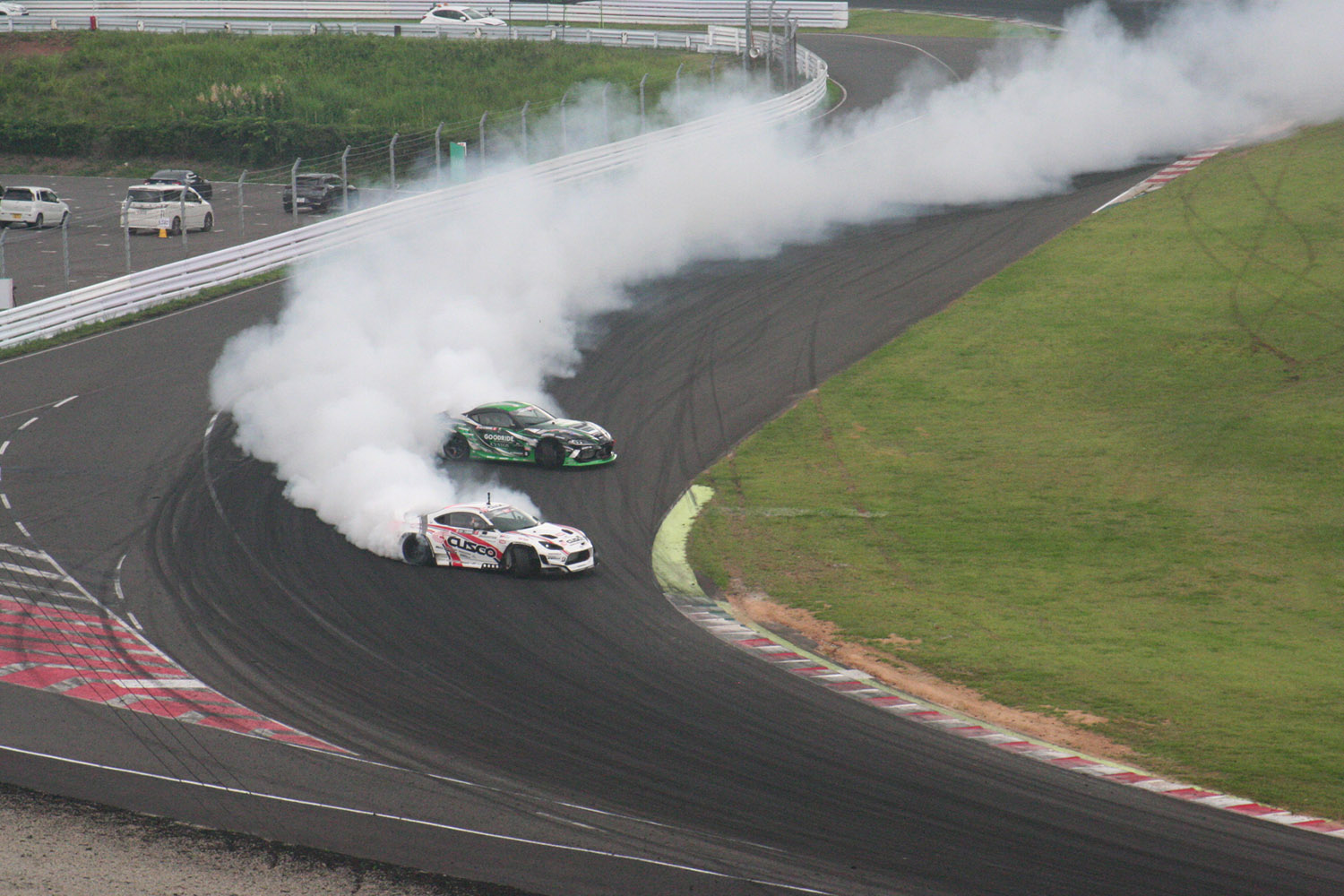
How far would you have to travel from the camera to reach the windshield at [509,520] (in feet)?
69.4

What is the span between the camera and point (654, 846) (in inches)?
507

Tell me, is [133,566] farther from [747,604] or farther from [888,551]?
[888,551]

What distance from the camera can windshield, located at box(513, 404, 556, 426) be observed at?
1045 inches

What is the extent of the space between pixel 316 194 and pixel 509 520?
95.4ft

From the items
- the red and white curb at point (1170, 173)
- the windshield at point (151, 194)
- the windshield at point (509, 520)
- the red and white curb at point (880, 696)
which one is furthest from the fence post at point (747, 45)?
the windshield at point (509, 520)

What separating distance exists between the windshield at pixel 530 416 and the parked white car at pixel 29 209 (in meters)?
27.0

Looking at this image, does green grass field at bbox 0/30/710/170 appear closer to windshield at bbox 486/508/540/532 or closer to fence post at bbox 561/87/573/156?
fence post at bbox 561/87/573/156

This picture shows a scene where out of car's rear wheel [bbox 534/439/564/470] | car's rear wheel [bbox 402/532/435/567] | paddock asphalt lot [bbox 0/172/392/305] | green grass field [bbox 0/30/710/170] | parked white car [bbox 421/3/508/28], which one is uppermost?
parked white car [bbox 421/3/508/28]

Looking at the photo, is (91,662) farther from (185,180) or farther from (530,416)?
(185,180)

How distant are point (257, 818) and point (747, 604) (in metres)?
8.53

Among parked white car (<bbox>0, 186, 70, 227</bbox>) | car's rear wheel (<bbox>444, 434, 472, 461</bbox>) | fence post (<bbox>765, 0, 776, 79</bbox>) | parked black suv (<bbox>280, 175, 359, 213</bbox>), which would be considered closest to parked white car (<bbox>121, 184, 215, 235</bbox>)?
parked black suv (<bbox>280, 175, 359, 213</bbox>)

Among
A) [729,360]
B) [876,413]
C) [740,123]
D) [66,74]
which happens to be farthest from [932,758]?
[66,74]

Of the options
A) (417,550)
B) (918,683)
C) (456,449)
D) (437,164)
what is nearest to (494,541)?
(417,550)

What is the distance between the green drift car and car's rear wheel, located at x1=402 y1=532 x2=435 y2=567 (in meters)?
5.10
